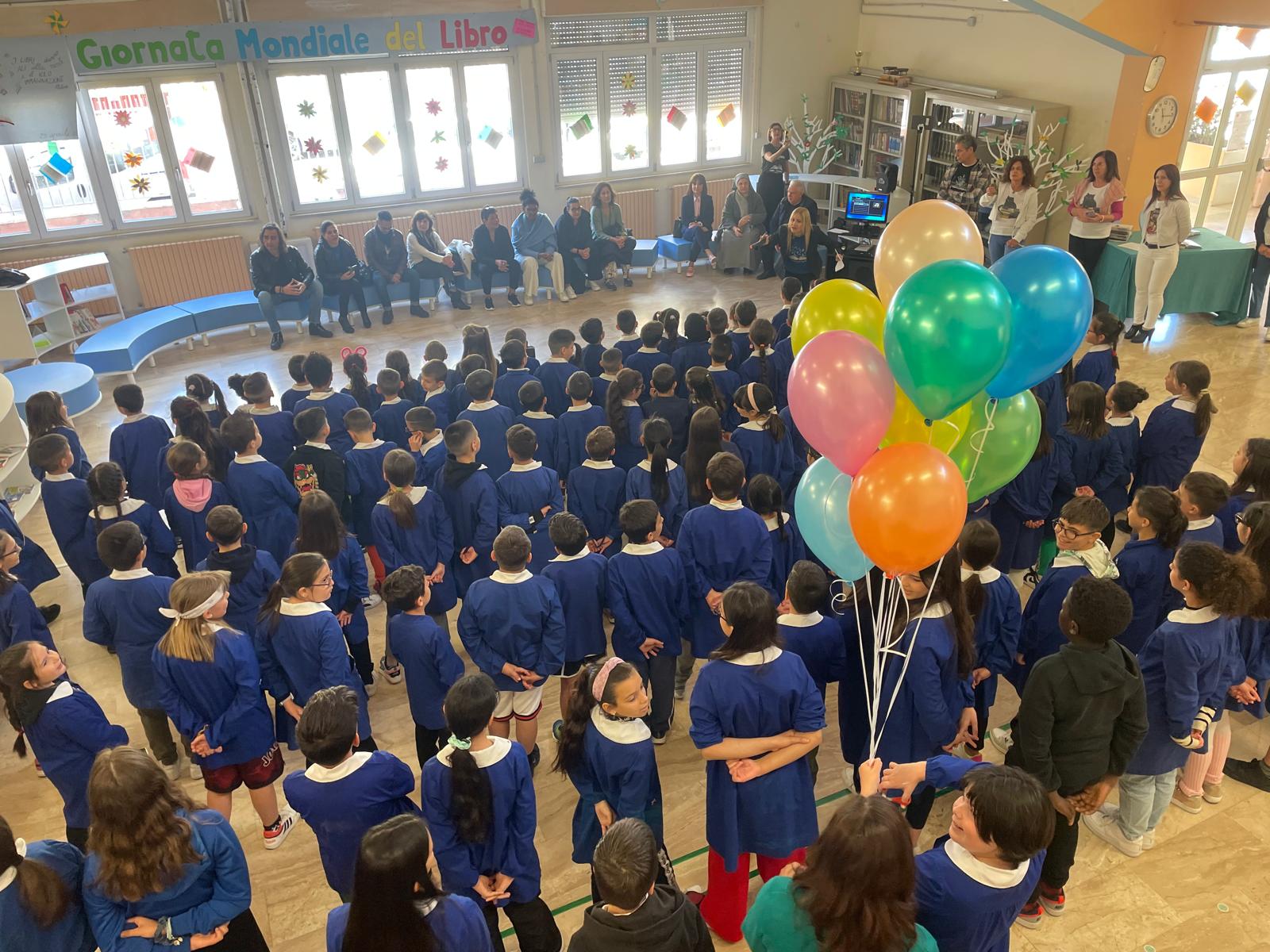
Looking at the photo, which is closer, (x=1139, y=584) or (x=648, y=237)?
(x=1139, y=584)

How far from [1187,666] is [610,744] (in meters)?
1.98

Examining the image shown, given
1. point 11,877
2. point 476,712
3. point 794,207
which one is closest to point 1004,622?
point 476,712

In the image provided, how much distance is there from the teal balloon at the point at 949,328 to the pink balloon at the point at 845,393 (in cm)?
13

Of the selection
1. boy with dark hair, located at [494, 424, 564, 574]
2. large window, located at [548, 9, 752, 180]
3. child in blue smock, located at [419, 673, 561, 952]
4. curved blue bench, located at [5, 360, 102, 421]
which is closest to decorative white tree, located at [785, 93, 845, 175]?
large window, located at [548, 9, 752, 180]

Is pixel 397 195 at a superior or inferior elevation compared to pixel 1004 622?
superior

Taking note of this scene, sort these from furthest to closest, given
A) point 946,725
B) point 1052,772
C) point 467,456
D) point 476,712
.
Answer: point 467,456, point 946,725, point 1052,772, point 476,712

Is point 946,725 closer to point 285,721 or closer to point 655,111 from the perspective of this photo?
point 285,721

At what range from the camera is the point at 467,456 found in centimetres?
416

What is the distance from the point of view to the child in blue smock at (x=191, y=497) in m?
4.15

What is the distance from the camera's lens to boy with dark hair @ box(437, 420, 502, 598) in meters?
4.12

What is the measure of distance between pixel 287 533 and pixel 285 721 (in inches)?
46.6

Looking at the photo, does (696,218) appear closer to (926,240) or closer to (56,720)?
(926,240)

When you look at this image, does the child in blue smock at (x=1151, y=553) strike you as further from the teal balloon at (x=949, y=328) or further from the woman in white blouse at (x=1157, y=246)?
the woman in white blouse at (x=1157, y=246)

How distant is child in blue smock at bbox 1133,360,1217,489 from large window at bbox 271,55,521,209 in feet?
26.5
